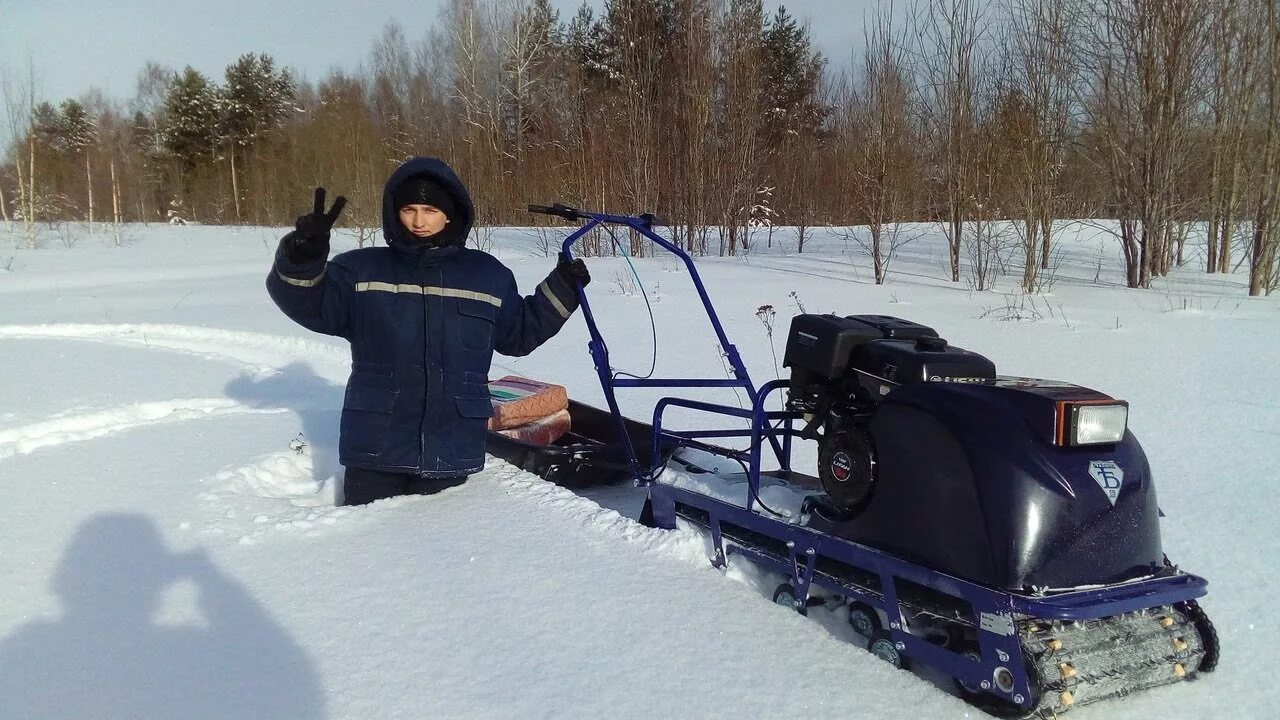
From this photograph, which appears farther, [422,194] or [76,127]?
[76,127]

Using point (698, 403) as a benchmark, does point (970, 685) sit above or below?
below

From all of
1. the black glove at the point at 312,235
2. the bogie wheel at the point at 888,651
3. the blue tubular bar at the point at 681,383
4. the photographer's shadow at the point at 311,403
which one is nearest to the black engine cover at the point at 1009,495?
the bogie wheel at the point at 888,651

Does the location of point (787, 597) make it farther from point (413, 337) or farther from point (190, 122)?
point (190, 122)

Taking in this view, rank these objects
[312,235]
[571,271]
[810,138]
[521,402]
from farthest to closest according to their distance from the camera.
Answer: [810,138] < [521,402] < [571,271] < [312,235]

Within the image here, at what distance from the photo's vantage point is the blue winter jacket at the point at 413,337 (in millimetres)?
3584

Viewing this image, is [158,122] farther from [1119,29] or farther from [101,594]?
[101,594]

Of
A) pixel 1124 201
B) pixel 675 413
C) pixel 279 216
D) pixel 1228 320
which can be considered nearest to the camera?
pixel 675 413

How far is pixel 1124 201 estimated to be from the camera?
12.3 meters

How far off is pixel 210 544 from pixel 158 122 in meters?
52.1

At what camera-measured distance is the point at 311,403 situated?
6211 millimetres

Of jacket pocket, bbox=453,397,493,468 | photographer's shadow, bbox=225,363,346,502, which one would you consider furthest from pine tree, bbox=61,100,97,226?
jacket pocket, bbox=453,397,493,468

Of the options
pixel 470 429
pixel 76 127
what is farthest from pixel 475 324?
pixel 76 127

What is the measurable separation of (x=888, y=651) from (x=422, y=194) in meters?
2.59

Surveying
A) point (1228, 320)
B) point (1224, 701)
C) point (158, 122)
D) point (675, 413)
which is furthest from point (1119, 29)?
point (158, 122)
